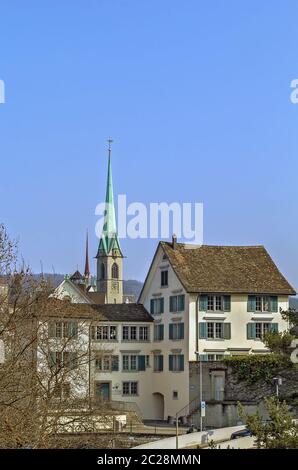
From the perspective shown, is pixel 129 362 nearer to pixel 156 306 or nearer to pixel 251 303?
pixel 156 306

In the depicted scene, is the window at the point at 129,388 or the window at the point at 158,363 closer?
the window at the point at 129,388

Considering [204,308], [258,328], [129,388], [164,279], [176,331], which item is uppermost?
[164,279]

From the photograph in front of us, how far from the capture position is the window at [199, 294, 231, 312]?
63.6 meters

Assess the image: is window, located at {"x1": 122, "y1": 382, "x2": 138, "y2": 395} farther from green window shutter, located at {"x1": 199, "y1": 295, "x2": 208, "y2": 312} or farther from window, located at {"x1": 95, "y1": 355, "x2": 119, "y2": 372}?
green window shutter, located at {"x1": 199, "y1": 295, "x2": 208, "y2": 312}

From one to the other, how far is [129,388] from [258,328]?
9.73 m

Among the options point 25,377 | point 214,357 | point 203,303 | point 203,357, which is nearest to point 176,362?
point 203,357

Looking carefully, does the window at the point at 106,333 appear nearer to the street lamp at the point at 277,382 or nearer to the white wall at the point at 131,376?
the white wall at the point at 131,376

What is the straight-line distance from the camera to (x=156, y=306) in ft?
222

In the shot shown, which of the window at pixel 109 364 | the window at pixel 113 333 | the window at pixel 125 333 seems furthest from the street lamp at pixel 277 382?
the window at pixel 113 333

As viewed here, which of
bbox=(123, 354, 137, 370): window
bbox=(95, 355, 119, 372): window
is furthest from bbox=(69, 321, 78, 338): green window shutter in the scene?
bbox=(123, 354, 137, 370): window

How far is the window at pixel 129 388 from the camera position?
64875 millimetres

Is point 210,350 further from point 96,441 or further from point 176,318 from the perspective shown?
point 96,441

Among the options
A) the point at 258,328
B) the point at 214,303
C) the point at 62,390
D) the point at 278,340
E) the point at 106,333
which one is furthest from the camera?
the point at 106,333

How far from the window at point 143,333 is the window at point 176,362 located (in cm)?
339
